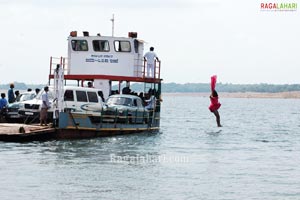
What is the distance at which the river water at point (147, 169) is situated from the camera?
19688 millimetres

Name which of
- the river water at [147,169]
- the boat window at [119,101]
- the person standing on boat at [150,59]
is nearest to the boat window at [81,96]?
the boat window at [119,101]

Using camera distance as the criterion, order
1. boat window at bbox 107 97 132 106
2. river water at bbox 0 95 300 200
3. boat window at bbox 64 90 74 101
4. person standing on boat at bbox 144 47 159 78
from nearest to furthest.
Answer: river water at bbox 0 95 300 200 → boat window at bbox 64 90 74 101 → boat window at bbox 107 97 132 106 → person standing on boat at bbox 144 47 159 78

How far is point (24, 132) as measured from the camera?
2872 centimetres

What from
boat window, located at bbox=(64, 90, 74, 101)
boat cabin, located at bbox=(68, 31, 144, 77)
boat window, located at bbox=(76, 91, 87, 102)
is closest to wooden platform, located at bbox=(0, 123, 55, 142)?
boat window, located at bbox=(64, 90, 74, 101)

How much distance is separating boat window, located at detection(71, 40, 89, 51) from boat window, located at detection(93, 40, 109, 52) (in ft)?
1.43

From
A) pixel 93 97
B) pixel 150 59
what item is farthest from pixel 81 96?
pixel 150 59

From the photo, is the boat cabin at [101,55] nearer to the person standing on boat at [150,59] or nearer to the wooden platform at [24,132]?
the person standing on boat at [150,59]

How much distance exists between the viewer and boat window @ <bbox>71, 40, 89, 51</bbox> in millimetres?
36562

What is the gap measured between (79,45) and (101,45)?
1.09 metres

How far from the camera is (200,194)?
64.6 ft

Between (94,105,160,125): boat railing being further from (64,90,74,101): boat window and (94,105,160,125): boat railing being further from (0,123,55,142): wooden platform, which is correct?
(0,123,55,142): wooden platform

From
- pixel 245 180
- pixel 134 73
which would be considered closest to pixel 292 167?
pixel 245 180

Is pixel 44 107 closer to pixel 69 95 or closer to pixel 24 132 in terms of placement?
pixel 24 132

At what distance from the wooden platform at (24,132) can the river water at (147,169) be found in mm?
361
